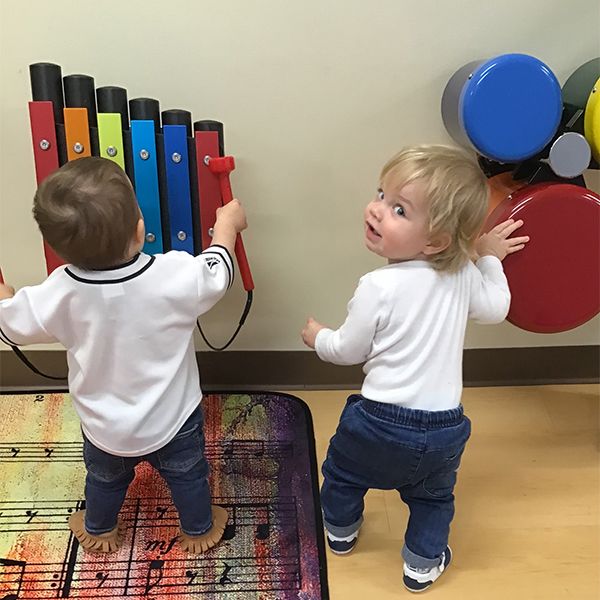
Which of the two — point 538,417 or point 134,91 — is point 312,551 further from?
point 134,91

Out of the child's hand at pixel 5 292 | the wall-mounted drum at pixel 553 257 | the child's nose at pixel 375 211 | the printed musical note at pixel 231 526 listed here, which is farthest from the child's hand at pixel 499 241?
the child's hand at pixel 5 292

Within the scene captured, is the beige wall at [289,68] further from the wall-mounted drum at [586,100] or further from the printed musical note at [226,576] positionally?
the printed musical note at [226,576]

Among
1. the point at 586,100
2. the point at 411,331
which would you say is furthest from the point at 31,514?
the point at 586,100

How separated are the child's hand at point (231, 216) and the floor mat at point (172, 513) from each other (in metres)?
0.53

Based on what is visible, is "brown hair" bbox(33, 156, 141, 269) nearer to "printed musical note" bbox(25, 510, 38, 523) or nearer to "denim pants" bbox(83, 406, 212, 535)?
"denim pants" bbox(83, 406, 212, 535)

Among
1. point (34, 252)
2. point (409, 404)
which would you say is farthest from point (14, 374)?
point (409, 404)

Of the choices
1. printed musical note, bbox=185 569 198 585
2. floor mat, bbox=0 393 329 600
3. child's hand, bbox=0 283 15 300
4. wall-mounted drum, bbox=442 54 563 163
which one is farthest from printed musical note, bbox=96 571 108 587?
wall-mounted drum, bbox=442 54 563 163

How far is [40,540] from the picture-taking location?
1.50 metres

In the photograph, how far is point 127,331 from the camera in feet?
4.08

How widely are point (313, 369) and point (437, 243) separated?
0.73 meters

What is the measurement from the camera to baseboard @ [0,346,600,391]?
1.88 metres

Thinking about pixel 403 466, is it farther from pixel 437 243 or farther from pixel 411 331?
pixel 437 243

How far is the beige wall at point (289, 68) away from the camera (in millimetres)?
1498

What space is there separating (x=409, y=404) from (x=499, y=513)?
455 millimetres
